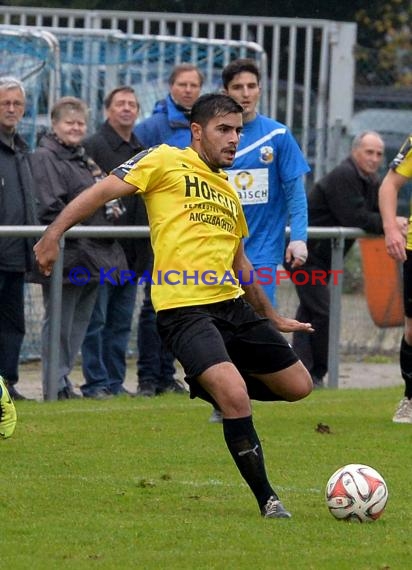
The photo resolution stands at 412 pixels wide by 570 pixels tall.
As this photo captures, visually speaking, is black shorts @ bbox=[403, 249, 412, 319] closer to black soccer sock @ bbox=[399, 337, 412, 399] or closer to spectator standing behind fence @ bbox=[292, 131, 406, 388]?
black soccer sock @ bbox=[399, 337, 412, 399]

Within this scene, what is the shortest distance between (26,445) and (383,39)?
18.3 meters

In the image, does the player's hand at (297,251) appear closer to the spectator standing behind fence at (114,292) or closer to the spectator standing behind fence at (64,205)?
the spectator standing behind fence at (64,205)

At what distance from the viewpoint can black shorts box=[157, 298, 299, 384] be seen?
23.2 ft

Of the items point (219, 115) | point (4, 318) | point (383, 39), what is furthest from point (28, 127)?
point (383, 39)

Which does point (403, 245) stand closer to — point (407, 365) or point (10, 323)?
point (407, 365)

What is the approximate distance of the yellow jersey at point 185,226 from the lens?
7270mm

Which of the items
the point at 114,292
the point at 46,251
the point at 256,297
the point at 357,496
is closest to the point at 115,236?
the point at 114,292

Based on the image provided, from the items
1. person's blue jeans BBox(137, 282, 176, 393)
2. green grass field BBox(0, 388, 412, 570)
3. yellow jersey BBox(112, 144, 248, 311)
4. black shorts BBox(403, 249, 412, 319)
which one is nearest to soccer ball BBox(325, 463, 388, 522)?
green grass field BBox(0, 388, 412, 570)

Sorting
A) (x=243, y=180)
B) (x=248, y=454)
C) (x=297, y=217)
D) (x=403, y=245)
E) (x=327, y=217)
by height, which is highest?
(x=243, y=180)

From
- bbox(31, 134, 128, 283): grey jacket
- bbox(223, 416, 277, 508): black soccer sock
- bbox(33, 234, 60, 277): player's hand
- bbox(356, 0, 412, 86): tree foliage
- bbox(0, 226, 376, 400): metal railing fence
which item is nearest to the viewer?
bbox(223, 416, 277, 508): black soccer sock

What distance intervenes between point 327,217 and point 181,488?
18.7ft

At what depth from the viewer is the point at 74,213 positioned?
7086mm

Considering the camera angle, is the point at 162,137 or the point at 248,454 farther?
the point at 162,137

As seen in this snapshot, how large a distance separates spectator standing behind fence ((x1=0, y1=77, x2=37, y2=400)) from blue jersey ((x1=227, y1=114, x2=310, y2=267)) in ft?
5.86
